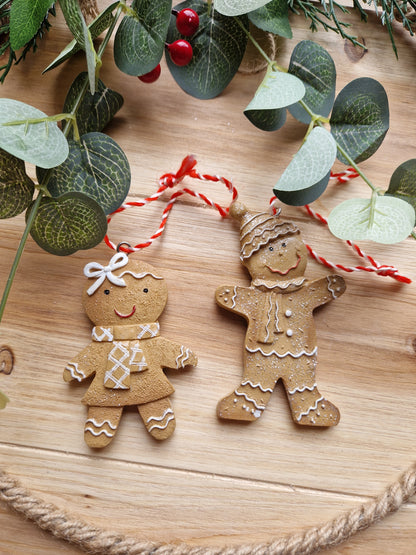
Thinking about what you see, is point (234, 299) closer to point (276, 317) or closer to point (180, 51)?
point (276, 317)

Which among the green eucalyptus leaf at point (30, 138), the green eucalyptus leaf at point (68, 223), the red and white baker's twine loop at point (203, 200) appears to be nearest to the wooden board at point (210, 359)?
the red and white baker's twine loop at point (203, 200)

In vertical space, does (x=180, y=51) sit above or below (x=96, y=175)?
above

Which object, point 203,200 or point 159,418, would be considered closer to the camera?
point 159,418

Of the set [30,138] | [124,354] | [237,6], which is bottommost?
[124,354]

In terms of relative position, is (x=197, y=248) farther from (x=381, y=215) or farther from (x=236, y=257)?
(x=381, y=215)

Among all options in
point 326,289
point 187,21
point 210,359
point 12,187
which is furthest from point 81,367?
point 187,21

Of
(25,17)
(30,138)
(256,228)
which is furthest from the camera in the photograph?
(256,228)
